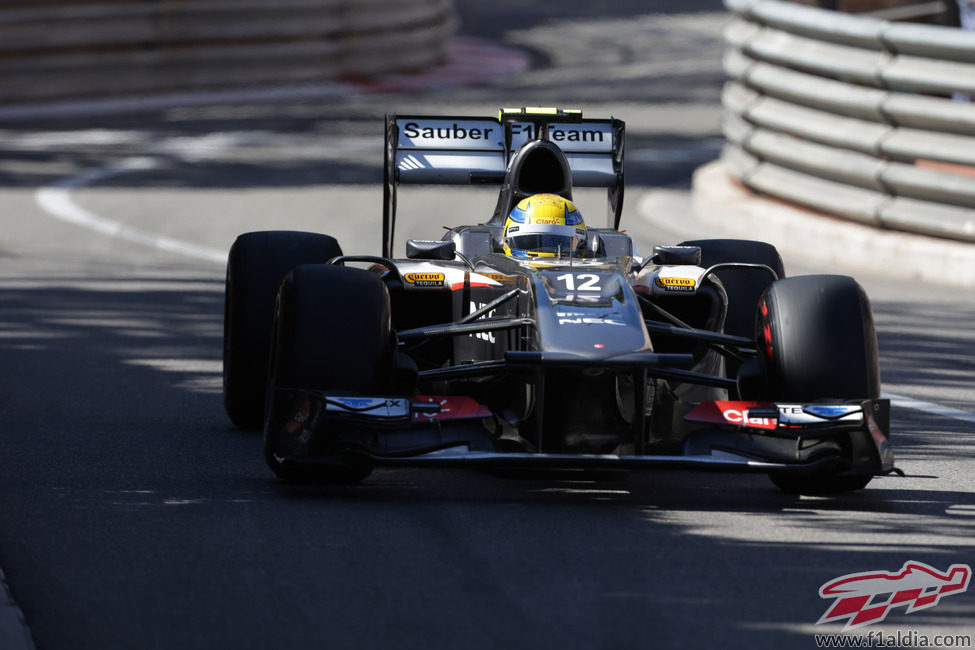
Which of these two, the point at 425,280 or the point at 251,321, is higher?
the point at 425,280

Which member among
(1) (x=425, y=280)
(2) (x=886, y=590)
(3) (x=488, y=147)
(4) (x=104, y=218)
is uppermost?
(3) (x=488, y=147)

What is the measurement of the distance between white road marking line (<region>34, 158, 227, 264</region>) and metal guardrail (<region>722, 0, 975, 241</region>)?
15.3 feet

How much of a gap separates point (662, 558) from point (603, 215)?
29.8 ft

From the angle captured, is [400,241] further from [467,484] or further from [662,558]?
[662,558]

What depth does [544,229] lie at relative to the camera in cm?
784

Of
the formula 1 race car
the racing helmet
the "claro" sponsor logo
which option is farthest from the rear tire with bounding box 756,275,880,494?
the "claro" sponsor logo

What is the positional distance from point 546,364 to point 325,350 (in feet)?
2.85

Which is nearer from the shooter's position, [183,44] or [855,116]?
[855,116]

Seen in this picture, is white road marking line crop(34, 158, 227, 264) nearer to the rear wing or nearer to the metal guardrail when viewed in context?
the rear wing

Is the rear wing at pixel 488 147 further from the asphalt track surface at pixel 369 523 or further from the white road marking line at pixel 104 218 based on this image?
the white road marking line at pixel 104 218

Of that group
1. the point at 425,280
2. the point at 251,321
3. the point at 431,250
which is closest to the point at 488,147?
the point at 431,250

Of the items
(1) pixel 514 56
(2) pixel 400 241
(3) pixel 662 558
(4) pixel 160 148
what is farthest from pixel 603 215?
(1) pixel 514 56

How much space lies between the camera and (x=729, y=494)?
6.86 meters

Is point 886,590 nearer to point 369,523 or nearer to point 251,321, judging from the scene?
point 369,523
